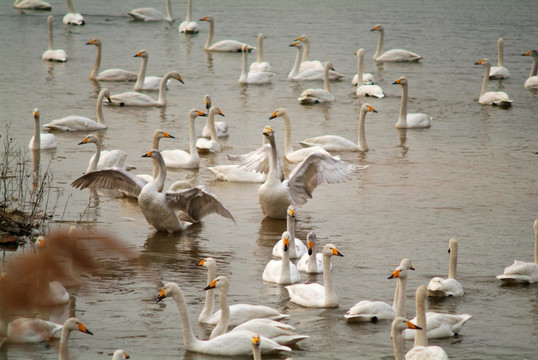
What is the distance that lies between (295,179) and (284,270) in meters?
3.73

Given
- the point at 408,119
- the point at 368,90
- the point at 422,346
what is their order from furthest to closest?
the point at 368,90, the point at 408,119, the point at 422,346

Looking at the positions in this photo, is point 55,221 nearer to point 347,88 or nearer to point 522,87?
point 347,88

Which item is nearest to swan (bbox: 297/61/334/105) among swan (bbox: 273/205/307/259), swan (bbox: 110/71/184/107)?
swan (bbox: 110/71/184/107)

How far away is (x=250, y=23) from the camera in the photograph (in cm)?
3800

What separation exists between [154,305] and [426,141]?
35.6 feet

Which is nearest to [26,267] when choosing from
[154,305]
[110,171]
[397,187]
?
[154,305]

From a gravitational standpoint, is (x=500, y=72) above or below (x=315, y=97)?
above

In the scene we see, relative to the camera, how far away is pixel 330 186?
55.0 ft

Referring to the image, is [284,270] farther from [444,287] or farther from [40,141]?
[40,141]

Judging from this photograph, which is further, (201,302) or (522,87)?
(522,87)

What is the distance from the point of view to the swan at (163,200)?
43.8 feet

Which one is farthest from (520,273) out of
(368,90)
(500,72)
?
(500,72)

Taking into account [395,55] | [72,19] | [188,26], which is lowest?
[395,55]

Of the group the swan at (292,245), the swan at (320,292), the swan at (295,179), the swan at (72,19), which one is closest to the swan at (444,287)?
the swan at (320,292)
